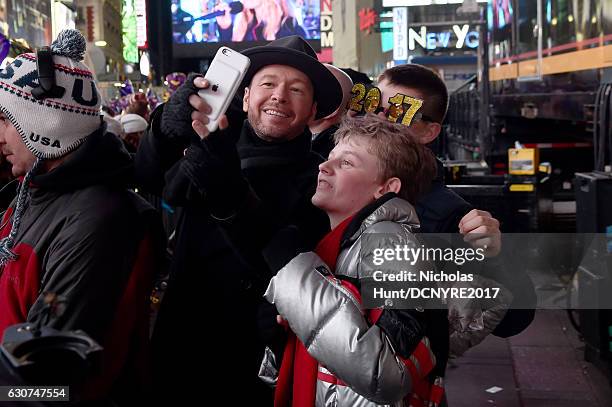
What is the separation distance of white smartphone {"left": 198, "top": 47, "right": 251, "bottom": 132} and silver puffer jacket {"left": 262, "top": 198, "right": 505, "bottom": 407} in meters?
0.46

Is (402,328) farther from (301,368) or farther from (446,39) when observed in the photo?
(446,39)

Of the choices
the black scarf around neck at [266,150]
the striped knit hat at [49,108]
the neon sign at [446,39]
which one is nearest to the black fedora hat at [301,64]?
the black scarf around neck at [266,150]

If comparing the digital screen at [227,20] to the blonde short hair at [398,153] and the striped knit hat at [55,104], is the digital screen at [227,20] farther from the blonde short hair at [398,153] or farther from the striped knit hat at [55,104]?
the blonde short hair at [398,153]

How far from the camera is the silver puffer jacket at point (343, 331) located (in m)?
2.26

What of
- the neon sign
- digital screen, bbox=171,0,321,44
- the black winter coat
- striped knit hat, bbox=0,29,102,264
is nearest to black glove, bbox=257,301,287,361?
the black winter coat

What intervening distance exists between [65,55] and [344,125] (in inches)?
32.6

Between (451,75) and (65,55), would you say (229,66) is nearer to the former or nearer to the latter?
(65,55)

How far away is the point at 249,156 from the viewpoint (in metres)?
2.94

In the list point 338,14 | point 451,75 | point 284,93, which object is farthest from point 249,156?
point 338,14

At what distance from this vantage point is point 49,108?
264 cm

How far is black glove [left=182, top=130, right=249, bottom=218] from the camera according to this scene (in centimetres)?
257

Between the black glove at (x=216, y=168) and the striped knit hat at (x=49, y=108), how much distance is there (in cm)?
35

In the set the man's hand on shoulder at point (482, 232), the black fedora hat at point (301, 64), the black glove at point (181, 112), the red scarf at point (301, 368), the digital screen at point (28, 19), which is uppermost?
the digital screen at point (28, 19)

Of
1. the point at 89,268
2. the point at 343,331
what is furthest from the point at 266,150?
the point at 343,331
